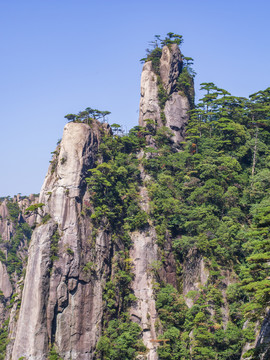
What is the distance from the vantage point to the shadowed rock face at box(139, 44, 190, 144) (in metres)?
62.3

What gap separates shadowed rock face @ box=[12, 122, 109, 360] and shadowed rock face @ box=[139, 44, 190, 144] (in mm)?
12380

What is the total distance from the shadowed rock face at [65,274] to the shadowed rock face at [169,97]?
12380 millimetres

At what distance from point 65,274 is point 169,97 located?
87.9 feet

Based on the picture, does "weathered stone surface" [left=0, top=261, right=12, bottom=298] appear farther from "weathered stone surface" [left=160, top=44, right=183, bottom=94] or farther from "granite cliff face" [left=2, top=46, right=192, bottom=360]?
"weathered stone surface" [left=160, top=44, right=183, bottom=94]

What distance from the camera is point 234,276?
46.1 metres

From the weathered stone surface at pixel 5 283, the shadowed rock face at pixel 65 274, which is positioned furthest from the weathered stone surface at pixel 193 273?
the weathered stone surface at pixel 5 283

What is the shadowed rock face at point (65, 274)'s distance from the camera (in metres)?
45.6

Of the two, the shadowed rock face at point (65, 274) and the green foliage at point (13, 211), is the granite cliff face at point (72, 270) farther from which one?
the green foliage at point (13, 211)

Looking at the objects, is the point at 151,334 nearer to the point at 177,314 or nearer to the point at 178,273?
the point at 177,314

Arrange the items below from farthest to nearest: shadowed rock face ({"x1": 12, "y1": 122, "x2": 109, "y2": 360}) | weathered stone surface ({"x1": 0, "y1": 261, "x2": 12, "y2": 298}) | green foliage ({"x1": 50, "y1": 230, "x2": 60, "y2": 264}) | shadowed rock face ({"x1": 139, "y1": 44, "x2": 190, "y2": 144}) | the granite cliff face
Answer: weathered stone surface ({"x1": 0, "y1": 261, "x2": 12, "y2": 298}), shadowed rock face ({"x1": 139, "y1": 44, "x2": 190, "y2": 144}), green foliage ({"x1": 50, "y1": 230, "x2": 60, "y2": 264}), the granite cliff face, shadowed rock face ({"x1": 12, "y1": 122, "x2": 109, "y2": 360})

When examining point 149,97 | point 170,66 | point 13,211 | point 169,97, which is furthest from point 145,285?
point 13,211

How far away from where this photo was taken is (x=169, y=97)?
63281 millimetres

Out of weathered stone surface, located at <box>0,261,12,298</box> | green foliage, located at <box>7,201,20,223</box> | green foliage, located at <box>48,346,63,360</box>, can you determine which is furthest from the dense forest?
green foliage, located at <box>7,201,20,223</box>

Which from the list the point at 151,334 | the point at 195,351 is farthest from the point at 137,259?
the point at 195,351
